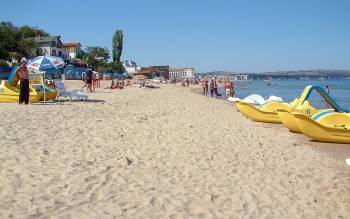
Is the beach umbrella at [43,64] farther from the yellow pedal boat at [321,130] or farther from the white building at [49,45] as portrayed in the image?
the white building at [49,45]

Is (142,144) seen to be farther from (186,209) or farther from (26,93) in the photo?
(26,93)

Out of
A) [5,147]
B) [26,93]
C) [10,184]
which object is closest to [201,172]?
[10,184]

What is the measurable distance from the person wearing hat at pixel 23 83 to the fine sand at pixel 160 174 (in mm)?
3615

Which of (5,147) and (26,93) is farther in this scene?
(26,93)

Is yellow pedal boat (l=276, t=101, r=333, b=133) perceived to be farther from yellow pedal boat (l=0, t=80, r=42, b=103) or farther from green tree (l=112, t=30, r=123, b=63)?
green tree (l=112, t=30, r=123, b=63)

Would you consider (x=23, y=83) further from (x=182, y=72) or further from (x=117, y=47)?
(x=182, y=72)

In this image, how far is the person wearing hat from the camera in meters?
11.3

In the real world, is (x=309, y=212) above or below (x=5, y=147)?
below

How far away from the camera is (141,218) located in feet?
10.9

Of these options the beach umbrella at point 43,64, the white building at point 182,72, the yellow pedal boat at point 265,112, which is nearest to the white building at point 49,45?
the beach umbrella at point 43,64

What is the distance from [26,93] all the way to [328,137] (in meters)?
9.44

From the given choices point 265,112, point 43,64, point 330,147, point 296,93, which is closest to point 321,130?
point 330,147

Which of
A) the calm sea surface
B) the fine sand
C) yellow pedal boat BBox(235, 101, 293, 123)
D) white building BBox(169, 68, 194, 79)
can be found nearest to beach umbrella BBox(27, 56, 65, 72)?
the fine sand

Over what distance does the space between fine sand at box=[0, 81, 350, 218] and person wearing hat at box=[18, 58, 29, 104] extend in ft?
11.9
